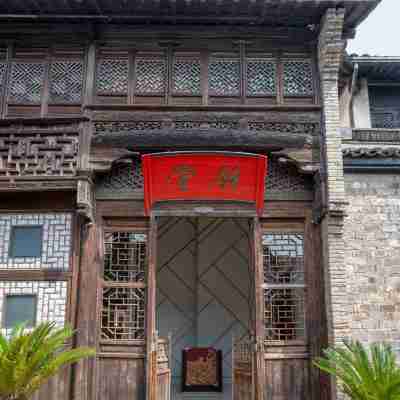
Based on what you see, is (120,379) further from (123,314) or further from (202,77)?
(202,77)

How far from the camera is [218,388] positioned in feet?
35.6

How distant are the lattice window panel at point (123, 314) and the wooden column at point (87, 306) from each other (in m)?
0.18

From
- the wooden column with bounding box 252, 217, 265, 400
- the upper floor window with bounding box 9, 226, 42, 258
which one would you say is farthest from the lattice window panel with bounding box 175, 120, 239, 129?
the upper floor window with bounding box 9, 226, 42, 258

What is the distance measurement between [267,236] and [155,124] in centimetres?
238

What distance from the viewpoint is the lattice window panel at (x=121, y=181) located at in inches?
312

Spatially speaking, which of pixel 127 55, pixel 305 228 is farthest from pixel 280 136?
pixel 127 55

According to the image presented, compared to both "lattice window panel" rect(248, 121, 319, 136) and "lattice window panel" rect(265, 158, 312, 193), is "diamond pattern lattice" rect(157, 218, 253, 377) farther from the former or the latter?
"lattice window panel" rect(248, 121, 319, 136)

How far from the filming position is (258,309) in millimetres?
7465

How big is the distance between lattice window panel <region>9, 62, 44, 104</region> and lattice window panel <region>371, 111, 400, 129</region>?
6184 millimetres

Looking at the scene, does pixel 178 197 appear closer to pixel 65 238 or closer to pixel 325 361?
pixel 65 238

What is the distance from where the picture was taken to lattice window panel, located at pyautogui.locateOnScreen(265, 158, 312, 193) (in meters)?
8.00

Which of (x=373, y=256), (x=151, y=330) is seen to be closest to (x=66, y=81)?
(x=151, y=330)

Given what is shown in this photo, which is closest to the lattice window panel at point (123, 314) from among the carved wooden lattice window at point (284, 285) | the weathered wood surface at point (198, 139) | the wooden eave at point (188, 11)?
the carved wooden lattice window at point (284, 285)

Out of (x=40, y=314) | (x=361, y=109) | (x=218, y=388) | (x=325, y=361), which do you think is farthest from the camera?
(x=218, y=388)
